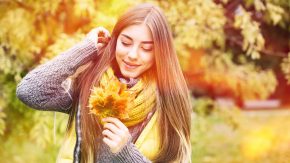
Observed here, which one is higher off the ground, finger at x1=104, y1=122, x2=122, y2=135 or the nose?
the nose

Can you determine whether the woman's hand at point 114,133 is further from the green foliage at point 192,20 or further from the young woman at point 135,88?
the green foliage at point 192,20

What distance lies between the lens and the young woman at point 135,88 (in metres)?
2.68

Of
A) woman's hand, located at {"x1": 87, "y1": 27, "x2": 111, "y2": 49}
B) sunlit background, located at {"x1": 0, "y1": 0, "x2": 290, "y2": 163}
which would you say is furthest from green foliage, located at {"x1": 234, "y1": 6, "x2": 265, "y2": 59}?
woman's hand, located at {"x1": 87, "y1": 27, "x2": 111, "y2": 49}

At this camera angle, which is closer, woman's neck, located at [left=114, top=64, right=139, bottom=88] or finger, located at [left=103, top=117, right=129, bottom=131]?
finger, located at [left=103, top=117, right=129, bottom=131]

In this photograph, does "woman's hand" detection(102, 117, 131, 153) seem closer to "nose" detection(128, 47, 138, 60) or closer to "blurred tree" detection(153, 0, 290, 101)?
"nose" detection(128, 47, 138, 60)

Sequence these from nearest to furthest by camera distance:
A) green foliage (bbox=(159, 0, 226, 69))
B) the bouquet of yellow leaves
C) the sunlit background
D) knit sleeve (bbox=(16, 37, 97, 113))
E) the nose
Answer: the bouquet of yellow leaves
the nose
knit sleeve (bbox=(16, 37, 97, 113))
the sunlit background
green foliage (bbox=(159, 0, 226, 69))

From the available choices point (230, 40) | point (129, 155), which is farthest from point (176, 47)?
point (129, 155)

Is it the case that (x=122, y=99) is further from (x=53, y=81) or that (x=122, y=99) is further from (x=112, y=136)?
(x=53, y=81)

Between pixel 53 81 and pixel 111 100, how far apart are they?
0.41m

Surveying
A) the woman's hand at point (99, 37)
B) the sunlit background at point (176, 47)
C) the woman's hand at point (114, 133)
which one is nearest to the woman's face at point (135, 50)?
the woman's hand at point (99, 37)

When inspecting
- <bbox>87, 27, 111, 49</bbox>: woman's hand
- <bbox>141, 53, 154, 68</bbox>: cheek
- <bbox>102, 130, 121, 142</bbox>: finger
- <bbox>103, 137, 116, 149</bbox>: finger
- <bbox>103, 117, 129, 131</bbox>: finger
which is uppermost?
<bbox>87, 27, 111, 49</bbox>: woman's hand

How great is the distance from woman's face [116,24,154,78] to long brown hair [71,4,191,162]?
2cm

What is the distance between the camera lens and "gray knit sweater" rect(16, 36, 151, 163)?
275 cm

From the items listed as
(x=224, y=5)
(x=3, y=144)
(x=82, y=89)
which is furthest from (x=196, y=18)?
(x=82, y=89)
